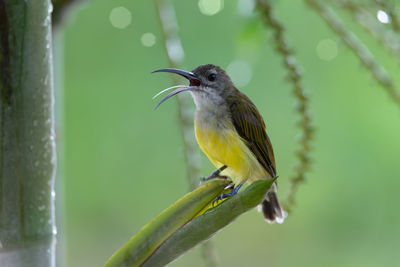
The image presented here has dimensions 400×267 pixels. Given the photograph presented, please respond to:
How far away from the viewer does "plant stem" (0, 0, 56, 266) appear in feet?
1.03

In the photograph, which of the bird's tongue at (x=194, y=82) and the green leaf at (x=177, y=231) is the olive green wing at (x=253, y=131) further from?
the green leaf at (x=177, y=231)

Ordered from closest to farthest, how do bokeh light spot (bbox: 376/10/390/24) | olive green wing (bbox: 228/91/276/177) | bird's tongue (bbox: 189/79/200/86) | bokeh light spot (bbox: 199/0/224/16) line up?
bokeh light spot (bbox: 376/10/390/24) < bokeh light spot (bbox: 199/0/224/16) < olive green wing (bbox: 228/91/276/177) < bird's tongue (bbox: 189/79/200/86)

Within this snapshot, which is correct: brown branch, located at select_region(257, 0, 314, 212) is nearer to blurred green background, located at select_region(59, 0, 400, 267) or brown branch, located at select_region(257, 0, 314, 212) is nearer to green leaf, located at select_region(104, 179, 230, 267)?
green leaf, located at select_region(104, 179, 230, 267)

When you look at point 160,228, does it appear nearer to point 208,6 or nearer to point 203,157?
point 208,6

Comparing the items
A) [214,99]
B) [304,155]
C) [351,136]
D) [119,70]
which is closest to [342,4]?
[304,155]

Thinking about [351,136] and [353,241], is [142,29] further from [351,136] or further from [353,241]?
[353,241]

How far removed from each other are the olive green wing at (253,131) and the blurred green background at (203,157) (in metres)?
0.30

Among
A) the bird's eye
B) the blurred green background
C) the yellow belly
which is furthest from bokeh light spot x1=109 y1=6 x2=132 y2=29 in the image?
the blurred green background

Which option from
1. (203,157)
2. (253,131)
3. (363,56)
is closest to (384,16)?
(363,56)

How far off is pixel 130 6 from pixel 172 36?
728mm

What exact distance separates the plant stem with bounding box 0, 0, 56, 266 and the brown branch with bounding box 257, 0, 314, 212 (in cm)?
20

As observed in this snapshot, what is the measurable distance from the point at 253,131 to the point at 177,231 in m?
0.44

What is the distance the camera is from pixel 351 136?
1.16 meters

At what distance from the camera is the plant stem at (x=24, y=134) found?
1.03ft
